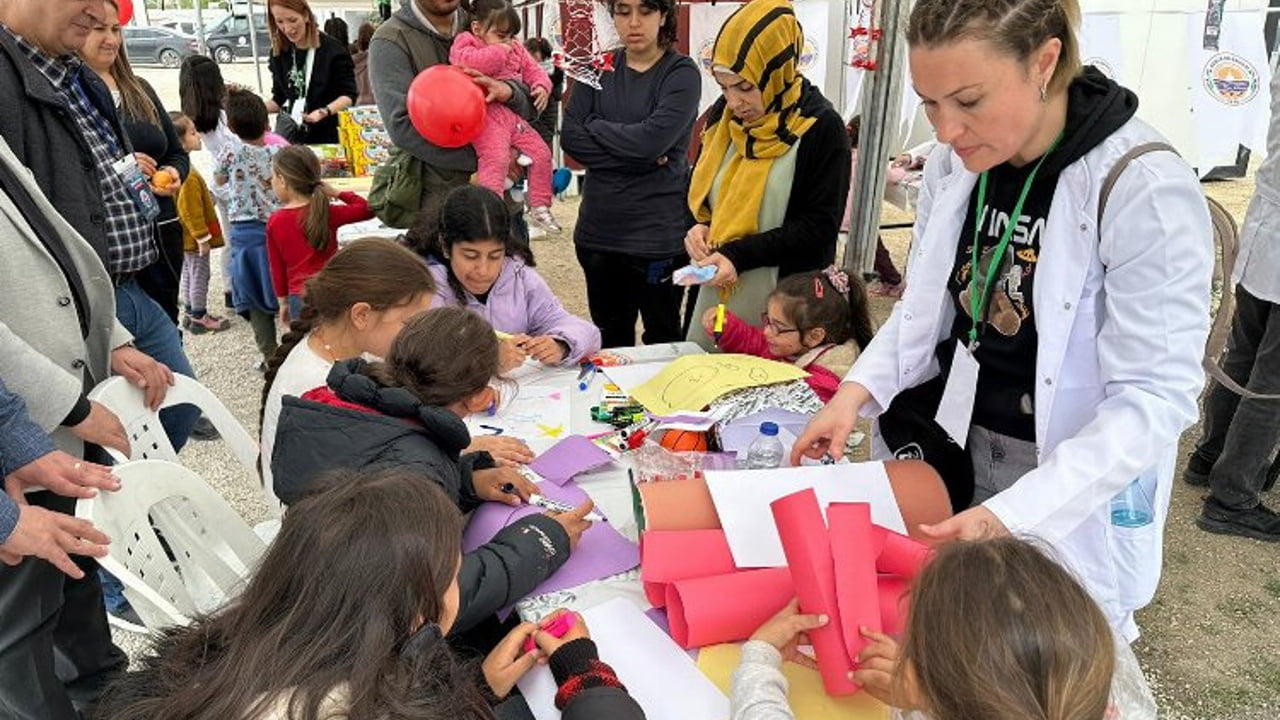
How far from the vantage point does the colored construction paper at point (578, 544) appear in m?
1.50

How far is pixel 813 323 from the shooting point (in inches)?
94.3

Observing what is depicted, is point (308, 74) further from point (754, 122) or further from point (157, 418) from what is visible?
point (157, 418)

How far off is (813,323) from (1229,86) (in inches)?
178

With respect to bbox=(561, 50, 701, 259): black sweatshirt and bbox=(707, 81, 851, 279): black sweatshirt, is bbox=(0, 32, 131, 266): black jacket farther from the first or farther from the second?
bbox=(707, 81, 851, 279): black sweatshirt

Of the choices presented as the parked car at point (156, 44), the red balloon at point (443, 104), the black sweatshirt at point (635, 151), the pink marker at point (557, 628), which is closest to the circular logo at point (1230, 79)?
the black sweatshirt at point (635, 151)

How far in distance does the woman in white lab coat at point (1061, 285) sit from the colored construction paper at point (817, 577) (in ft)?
0.49

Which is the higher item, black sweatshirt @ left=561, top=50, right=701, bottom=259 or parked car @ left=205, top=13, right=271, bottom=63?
parked car @ left=205, top=13, right=271, bottom=63

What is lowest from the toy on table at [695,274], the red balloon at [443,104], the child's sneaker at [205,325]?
the child's sneaker at [205,325]

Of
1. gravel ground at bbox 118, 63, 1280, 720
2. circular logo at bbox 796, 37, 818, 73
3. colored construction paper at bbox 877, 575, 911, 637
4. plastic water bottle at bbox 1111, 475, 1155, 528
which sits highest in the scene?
circular logo at bbox 796, 37, 818, 73

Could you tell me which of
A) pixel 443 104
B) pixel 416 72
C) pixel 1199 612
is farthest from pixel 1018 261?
pixel 416 72

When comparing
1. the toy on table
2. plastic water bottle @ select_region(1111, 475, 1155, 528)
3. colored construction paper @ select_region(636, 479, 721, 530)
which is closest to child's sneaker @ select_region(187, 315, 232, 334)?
the toy on table

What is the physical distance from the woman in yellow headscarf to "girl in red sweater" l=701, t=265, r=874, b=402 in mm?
123

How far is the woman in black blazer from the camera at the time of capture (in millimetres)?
5191

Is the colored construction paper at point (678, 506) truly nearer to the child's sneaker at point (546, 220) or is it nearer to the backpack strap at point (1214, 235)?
the backpack strap at point (1214, 235)
